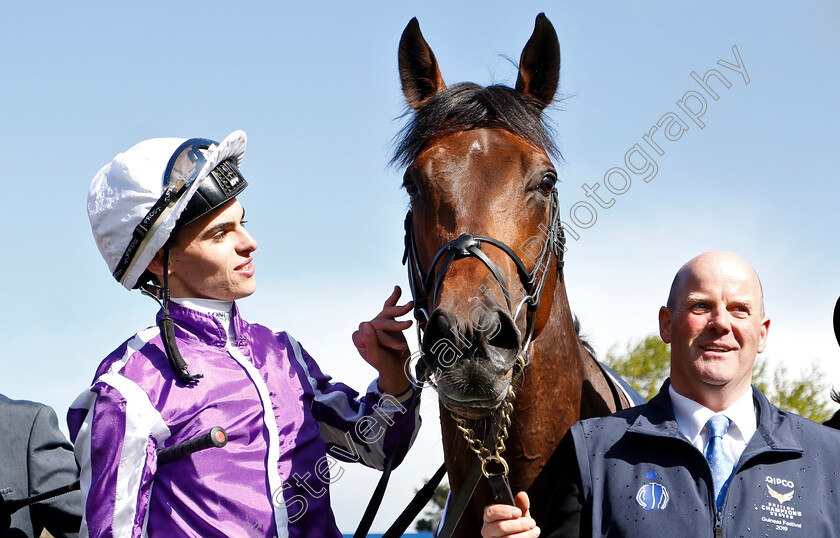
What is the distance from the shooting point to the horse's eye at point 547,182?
10.9ft

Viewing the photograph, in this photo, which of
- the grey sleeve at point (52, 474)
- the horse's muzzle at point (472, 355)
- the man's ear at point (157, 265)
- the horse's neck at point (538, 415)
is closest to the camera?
the horse's muzzle at point (472, 355)

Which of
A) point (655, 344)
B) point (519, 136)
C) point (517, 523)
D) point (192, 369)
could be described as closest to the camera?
point (517, 523)

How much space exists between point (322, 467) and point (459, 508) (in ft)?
1.94

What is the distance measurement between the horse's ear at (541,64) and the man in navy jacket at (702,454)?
118 cm

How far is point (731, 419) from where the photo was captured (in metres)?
2.75

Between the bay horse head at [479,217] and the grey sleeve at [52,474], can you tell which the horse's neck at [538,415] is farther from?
the grey sleeve at [52,474]

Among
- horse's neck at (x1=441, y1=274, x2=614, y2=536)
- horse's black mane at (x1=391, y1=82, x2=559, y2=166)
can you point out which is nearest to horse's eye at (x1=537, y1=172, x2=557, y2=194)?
horse's black mane at (x1=391, y1=82, x2=559, y2=166)

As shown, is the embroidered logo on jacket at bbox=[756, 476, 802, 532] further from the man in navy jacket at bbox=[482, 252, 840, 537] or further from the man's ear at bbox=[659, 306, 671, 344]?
the man's ear at bbox=[659, 306, 671, 344]

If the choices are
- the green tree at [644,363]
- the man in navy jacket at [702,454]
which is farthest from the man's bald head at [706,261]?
the green tree at [644,363]

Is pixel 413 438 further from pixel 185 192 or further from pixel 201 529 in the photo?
pixel 185 192

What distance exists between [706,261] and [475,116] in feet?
3.87

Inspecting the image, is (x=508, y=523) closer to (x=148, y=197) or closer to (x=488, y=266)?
(x=488, y=266)

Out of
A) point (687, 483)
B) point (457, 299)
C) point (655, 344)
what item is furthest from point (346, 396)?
point (655, 344)

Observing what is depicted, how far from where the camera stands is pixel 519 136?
3436 millimetres
